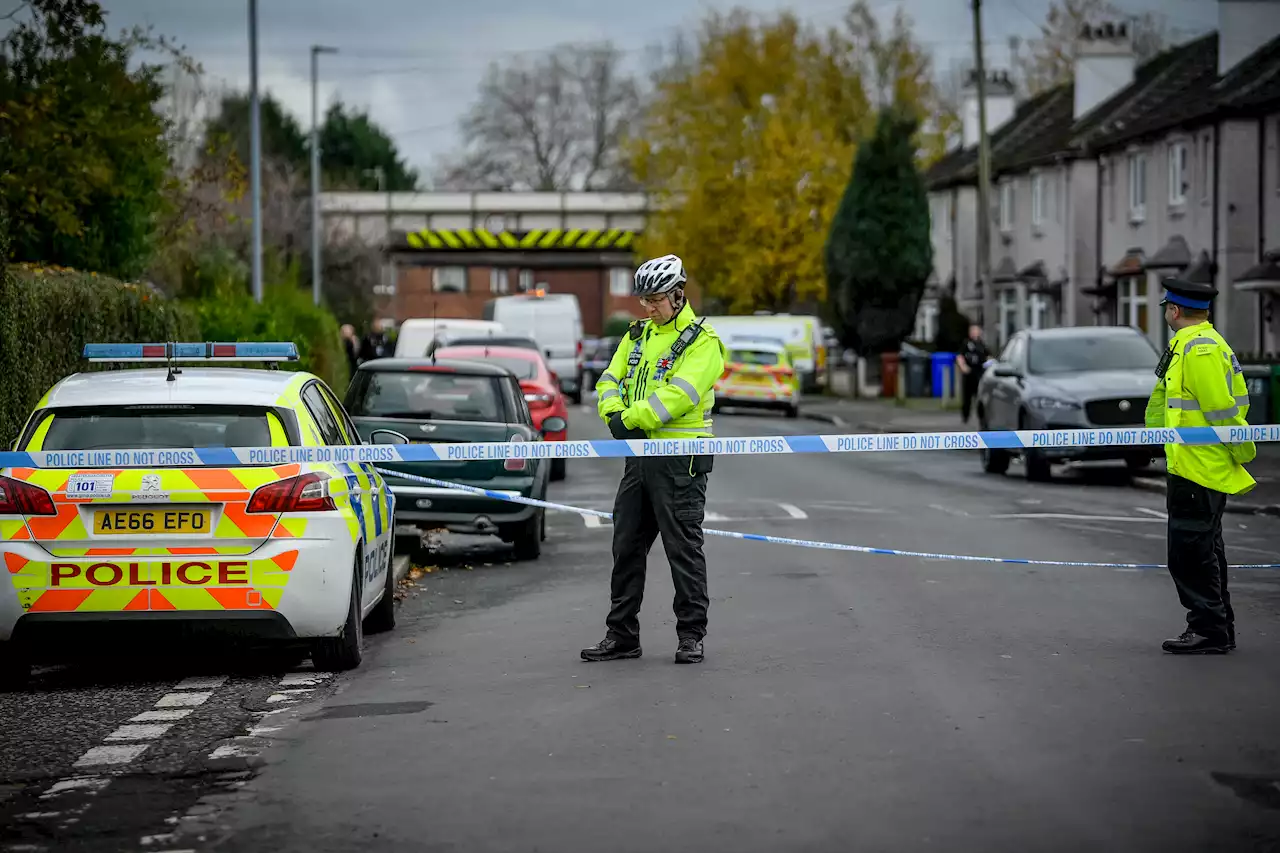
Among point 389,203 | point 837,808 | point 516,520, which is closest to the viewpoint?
point 837,808

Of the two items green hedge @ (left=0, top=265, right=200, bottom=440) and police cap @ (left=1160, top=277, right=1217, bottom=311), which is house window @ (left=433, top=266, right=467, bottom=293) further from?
police cap @ (left=1160, top=277, right=1217, bottom=311)

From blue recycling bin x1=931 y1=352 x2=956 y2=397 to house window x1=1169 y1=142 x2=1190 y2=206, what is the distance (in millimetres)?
6208

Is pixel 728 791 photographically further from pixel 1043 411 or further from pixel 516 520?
pixel 1043 411

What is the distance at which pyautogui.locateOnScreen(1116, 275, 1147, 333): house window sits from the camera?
4475 cm

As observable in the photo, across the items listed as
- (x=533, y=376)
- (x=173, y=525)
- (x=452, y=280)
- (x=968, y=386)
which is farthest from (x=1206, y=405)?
(x=452, y=280)

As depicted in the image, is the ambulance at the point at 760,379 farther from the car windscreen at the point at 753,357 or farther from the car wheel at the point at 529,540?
the car wheel at the point at 529,540

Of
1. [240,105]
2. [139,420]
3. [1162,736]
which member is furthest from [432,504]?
[240,105]

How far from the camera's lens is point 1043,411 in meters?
22.5

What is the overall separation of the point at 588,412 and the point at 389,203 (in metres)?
36.0

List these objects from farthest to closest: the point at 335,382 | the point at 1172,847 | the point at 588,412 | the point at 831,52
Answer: the point at 831,52, the point at 588,412, the point at 335,382, the point at 1172,847

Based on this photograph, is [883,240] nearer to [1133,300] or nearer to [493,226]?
[1133,300]

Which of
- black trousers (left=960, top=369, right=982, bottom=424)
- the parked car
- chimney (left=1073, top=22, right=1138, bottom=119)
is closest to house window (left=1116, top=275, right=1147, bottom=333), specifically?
chimney (left=1073, top=22, right=1138, bottom=119)

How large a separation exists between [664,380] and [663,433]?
25 centimetres

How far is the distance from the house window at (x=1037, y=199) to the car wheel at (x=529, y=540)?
41.0 m
